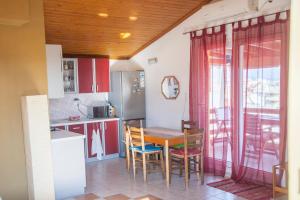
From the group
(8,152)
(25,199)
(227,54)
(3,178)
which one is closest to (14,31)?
(8,152)

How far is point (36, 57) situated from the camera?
11.6 ft

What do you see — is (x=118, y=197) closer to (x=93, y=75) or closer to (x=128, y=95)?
(x=128, y=95)

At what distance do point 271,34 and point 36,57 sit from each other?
2923 millimetres

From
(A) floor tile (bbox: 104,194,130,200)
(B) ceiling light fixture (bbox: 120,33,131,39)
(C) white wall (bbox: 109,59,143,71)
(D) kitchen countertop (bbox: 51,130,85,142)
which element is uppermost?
(B) ceiling light fixture (bbox: 120,33,131,39)

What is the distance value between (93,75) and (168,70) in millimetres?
1518

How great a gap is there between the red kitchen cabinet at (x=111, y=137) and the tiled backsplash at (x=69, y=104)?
672 millimetres

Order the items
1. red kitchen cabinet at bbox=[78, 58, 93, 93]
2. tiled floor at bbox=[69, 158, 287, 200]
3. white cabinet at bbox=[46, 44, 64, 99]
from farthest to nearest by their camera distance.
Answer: red kitchen cabinet at bbox=[78, 58, 93, 93]
white cabinet at bbox=[46, 44, 64, 99]
tiled floor at bbox=[69, 158, 287, 200]

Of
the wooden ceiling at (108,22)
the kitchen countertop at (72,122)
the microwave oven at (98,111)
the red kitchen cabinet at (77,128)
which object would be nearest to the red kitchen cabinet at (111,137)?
the kitchen countertop at (72,122)

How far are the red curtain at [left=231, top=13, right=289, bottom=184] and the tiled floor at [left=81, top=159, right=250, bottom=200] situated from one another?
62 cm

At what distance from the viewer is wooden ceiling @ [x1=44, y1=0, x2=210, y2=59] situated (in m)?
4.52

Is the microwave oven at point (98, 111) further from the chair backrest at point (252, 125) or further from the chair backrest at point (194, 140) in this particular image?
the chair backrest at point (252, 125)

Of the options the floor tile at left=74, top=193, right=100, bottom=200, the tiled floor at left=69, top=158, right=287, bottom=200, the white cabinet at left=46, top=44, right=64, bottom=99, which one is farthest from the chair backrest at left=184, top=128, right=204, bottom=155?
the white cabinet at left=46, top=44, right=64, bottom=99

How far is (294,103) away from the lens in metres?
0.85

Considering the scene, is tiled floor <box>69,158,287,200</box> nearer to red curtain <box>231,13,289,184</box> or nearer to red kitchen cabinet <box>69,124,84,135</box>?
red curtain <box>231,13,289,184</box>
